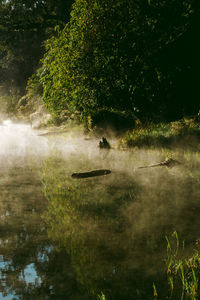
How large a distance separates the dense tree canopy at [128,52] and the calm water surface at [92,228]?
4.14 meters

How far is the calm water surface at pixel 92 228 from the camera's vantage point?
14.0 feet

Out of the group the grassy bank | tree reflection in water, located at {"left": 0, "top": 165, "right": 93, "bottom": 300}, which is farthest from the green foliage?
the grassy bank

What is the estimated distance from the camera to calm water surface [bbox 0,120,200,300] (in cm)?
427

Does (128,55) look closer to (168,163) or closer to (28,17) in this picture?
(168,163)

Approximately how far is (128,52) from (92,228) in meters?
9.01

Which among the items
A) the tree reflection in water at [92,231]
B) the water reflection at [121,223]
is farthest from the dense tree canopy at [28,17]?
the tree reflection in water at [92,231]

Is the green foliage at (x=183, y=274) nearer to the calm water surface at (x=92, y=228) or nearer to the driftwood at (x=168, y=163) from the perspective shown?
the calm water surface at (x=92, y=228)

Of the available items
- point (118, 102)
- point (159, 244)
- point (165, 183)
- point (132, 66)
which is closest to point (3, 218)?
point (159, 244)

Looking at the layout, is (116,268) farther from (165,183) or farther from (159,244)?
(165,183)

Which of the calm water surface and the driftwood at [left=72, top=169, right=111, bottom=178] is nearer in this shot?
the calm water surface

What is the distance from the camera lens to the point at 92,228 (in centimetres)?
600

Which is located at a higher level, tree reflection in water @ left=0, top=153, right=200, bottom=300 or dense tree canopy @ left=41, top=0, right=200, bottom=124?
dense tree canopy @ left=41, top=0, right=200, bottom=124

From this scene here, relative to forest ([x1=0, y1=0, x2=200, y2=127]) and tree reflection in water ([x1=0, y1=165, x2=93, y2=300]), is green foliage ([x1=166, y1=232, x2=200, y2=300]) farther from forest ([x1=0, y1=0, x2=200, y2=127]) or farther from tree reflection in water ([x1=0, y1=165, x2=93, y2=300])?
forest ([x1=0, y1=0, x2=200, y2=127])

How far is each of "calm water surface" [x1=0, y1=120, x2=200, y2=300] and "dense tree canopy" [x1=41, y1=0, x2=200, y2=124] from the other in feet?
13.6
